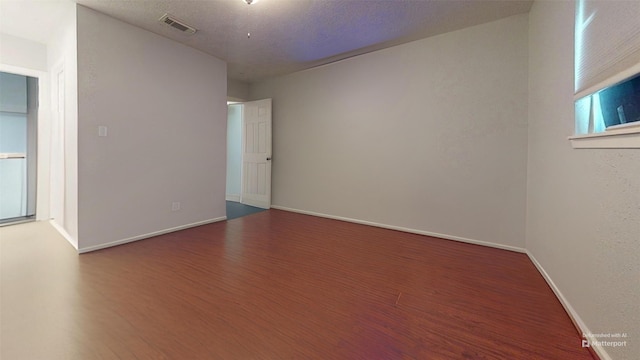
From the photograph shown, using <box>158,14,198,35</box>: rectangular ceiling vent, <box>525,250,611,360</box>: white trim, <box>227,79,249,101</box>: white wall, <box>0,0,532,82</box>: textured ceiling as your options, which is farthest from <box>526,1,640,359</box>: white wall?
<box>227,79,249,101</box>: white wall

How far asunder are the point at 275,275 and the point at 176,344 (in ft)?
2.96

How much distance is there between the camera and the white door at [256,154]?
196 inches

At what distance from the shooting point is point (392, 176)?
3.60 meters

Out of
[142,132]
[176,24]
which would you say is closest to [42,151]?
[142,132]

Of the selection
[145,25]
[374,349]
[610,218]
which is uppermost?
[145,25]

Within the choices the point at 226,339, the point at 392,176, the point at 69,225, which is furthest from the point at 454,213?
the point at 69,225

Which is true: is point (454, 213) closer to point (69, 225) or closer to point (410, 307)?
point (410, 307)

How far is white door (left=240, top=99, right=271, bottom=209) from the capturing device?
196 inches

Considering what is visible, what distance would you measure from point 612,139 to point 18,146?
6775mm

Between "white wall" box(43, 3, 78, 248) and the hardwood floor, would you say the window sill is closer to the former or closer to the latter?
the hardwood floor

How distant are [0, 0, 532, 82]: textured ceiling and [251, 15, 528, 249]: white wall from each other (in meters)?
0.28

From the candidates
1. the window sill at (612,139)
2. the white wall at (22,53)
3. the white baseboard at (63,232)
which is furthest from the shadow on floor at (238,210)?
the window sill at (612,139)

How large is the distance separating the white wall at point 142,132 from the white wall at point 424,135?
5.44 feet

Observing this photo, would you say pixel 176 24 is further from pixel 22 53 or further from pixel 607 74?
pixel 607 74
